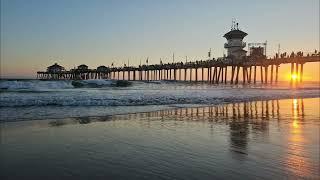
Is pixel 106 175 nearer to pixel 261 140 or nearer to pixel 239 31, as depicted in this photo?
pixel 261 140

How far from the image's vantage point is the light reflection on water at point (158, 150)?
614 cm

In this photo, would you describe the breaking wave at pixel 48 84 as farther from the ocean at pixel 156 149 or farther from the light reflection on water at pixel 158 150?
the light reflection on water at pixel 158 150

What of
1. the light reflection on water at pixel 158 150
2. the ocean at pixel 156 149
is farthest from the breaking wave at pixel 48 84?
the light reflection on water at pixel 158 150

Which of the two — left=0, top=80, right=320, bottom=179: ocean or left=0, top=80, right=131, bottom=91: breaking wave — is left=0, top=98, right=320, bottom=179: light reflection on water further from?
left=0, top=80, right=131, bottom=91: breaking wave

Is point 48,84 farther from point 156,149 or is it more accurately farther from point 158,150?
point 158,150

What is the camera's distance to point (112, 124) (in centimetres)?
1214

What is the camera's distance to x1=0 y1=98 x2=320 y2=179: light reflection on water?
6137 millimetres

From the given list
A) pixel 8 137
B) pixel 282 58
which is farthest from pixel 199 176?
pixel 282 58

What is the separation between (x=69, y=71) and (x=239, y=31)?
61.4m

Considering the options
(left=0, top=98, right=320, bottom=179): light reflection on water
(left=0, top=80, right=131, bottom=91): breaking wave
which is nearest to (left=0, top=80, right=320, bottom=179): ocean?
(left=0, top=98, right=320, bottom=179): light reflection on water

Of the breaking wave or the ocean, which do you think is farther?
the breaking wave

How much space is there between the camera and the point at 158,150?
787 centimetres

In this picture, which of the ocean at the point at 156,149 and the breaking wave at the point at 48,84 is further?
the breaking wave at the point at 48,84

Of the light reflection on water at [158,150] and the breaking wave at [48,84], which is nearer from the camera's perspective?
the light reflection on water at [158,150]
